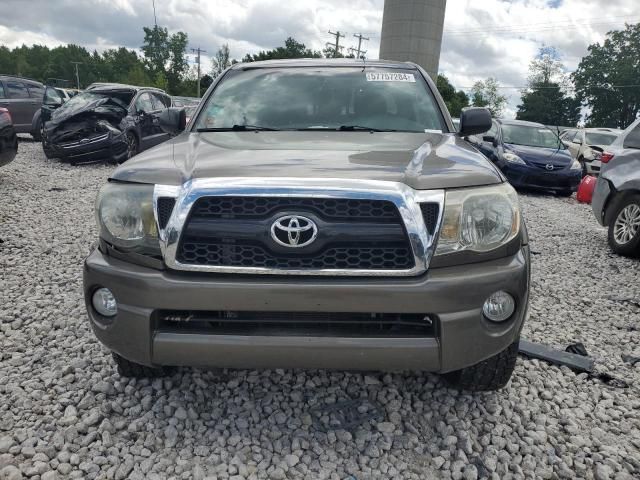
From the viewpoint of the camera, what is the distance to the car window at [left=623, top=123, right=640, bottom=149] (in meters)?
5.57

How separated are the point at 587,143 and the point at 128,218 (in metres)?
16.0

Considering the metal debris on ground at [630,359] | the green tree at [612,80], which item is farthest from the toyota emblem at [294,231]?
the green tree at [612,80]

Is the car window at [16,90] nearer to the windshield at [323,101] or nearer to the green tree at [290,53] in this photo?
the windshield at [323,101]

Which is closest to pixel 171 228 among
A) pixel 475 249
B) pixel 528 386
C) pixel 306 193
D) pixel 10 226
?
pixel 306 193

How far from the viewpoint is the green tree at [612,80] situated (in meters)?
60.9

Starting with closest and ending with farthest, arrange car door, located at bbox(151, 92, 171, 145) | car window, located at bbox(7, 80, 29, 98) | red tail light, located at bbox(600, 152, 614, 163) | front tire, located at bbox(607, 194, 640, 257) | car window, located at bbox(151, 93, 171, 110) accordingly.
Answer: front tire, located at bbox(607, 194, 640, 257) < red tail light, located at bbox(600, 152, 614, 163) < car door, located at bbox(151, 92, 171, 145) < car window, located at bbox(151, 93, 171, 110) < car window, located at bbox(7, 80, 29, 98)

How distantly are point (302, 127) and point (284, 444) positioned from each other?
1779 mm

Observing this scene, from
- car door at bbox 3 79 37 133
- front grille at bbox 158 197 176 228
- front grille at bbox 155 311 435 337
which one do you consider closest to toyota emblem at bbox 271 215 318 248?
front grille at bbox 155 311 435 337

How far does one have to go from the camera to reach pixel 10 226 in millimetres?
5738

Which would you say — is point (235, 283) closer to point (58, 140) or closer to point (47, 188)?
point (47, 188)

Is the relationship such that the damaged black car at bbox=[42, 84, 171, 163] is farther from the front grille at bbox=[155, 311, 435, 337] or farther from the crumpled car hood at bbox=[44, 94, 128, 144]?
the front grille at bbox=[155, 311, 435, 337]

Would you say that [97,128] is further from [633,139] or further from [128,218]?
[633,139]

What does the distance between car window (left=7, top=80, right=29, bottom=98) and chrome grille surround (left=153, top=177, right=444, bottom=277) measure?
46.4 feet

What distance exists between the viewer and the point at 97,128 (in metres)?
10.1
